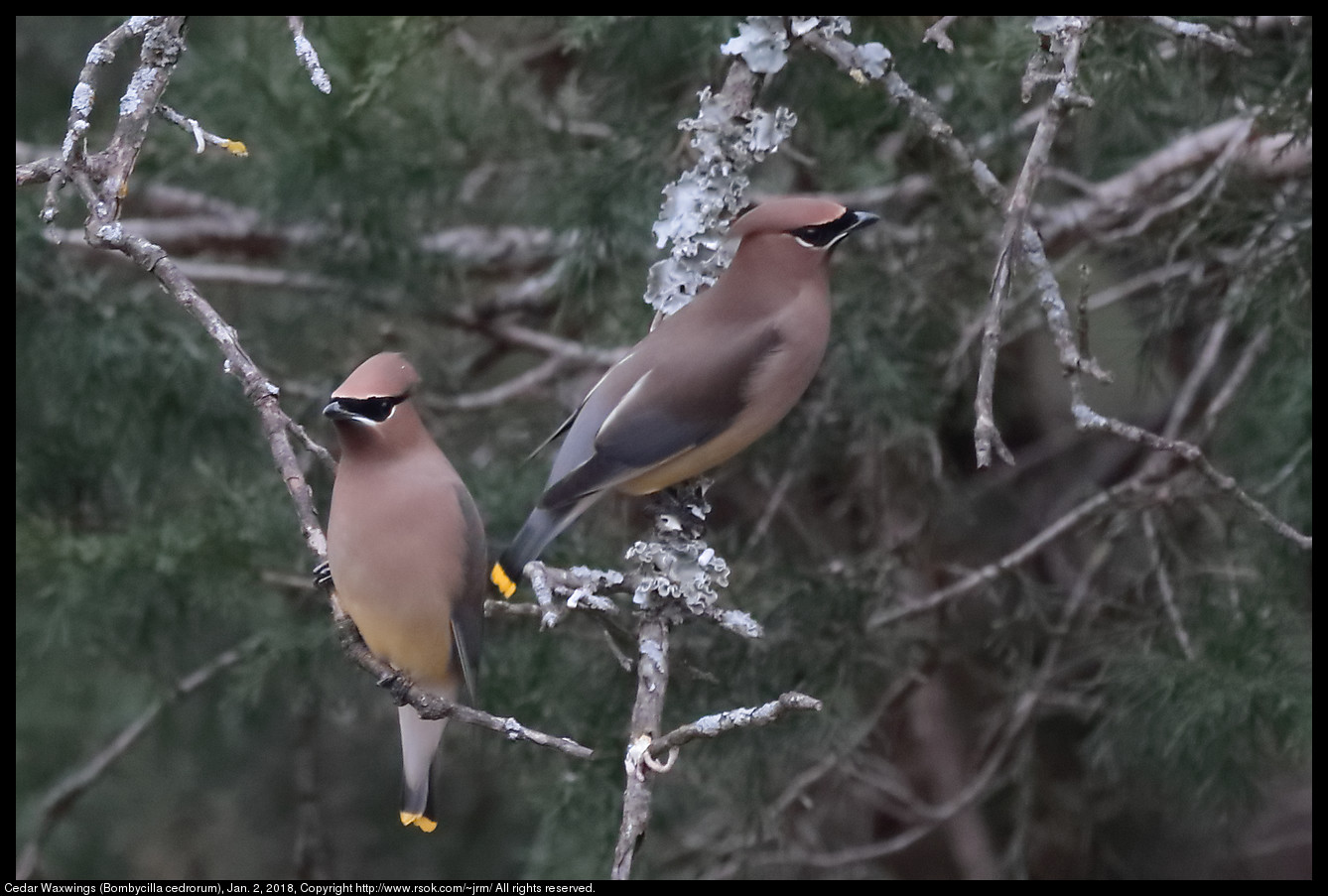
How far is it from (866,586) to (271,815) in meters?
2.28

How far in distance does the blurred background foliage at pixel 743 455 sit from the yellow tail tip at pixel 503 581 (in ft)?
2.45

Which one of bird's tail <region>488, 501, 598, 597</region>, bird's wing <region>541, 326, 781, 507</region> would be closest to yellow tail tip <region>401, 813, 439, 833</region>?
bird's tail <region>488, 501, 598, 597</region>

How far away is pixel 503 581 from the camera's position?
2.23 metres

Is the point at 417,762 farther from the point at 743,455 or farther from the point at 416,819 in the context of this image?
the point at 743,455

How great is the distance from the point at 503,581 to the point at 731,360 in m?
0.53

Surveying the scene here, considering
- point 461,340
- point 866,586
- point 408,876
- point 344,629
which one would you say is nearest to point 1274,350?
point 866,586

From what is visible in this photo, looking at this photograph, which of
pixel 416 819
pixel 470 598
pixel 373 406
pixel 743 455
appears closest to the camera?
pixel 373 406

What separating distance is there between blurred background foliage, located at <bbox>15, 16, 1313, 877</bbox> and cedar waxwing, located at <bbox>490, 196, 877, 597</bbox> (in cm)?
49

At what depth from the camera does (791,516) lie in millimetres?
3385

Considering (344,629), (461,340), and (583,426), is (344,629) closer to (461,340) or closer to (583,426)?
(583,426)

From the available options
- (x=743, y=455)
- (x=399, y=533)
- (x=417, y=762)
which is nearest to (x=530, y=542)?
(x=399, y=533)

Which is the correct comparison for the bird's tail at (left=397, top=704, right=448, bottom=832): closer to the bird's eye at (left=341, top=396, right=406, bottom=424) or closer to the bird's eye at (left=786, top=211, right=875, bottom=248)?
the bird's eye at (left=341, top=396, right=406, bottom=424)
